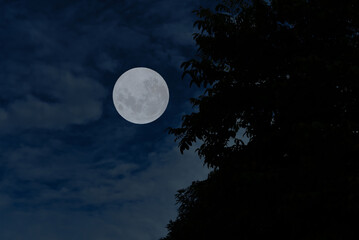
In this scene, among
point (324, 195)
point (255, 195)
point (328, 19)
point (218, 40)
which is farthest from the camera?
point (218, 40)

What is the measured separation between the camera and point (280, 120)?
9.11 metres

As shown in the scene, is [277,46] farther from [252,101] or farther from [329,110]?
[329,110]

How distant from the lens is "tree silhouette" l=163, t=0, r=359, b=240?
257 inches

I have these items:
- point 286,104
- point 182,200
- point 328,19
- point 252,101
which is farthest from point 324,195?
point 182,200

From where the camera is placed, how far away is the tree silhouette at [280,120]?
6539 millimetres

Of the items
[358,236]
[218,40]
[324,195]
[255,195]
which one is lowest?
[358,236]

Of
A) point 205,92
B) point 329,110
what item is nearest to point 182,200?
point 205,92

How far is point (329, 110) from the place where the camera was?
322 inches

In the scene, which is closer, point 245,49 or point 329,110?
point 329,110

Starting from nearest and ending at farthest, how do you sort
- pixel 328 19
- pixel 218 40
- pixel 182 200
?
pixel 328 19 < pixel 218 40 < pixel 182 200

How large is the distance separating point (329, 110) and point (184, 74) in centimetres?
376

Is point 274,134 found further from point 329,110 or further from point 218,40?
point 218,40

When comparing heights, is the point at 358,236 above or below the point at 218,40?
below

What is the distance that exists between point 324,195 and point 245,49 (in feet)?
15.0
